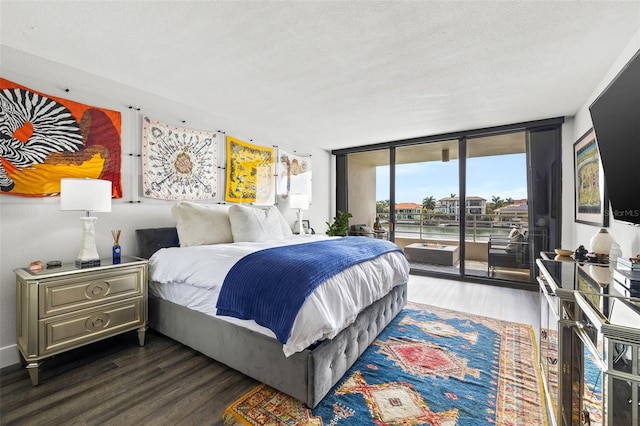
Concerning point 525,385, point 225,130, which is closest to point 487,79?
point 525,385

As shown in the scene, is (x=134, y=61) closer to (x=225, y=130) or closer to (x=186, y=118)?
(x=186, y=118)

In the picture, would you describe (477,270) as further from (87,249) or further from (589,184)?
(87,249)

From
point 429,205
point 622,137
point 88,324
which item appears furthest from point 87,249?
point 429,205

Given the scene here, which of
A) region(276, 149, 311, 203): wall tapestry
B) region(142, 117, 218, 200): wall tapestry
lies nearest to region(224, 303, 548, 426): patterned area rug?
region(142, 117, 218, 200): wall tapestry

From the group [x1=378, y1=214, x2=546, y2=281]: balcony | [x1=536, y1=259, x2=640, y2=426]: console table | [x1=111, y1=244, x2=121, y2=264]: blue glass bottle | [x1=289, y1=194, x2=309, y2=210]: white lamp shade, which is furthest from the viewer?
[x1=289, y1=194, x2=309, y2=210]: white lamp shade

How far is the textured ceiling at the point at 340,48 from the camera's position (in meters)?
1.76

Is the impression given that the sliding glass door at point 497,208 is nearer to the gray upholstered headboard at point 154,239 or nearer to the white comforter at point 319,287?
the white comforter at point 319,287

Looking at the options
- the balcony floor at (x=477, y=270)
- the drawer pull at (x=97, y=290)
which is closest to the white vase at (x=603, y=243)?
the balcony floor at (x=477, y=270)

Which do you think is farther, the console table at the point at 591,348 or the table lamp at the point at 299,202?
the table lamp at the point at 299,202

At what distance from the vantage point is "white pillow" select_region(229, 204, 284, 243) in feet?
9.82

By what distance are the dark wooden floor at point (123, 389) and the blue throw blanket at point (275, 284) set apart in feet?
1.69

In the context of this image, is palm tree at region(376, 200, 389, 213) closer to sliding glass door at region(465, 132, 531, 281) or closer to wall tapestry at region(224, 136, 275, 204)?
sliding glass door at region(465, 132, 531, 281)

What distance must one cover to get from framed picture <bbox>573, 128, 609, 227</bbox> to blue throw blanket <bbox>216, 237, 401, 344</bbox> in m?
2.56

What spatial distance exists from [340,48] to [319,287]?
1.78 meters
